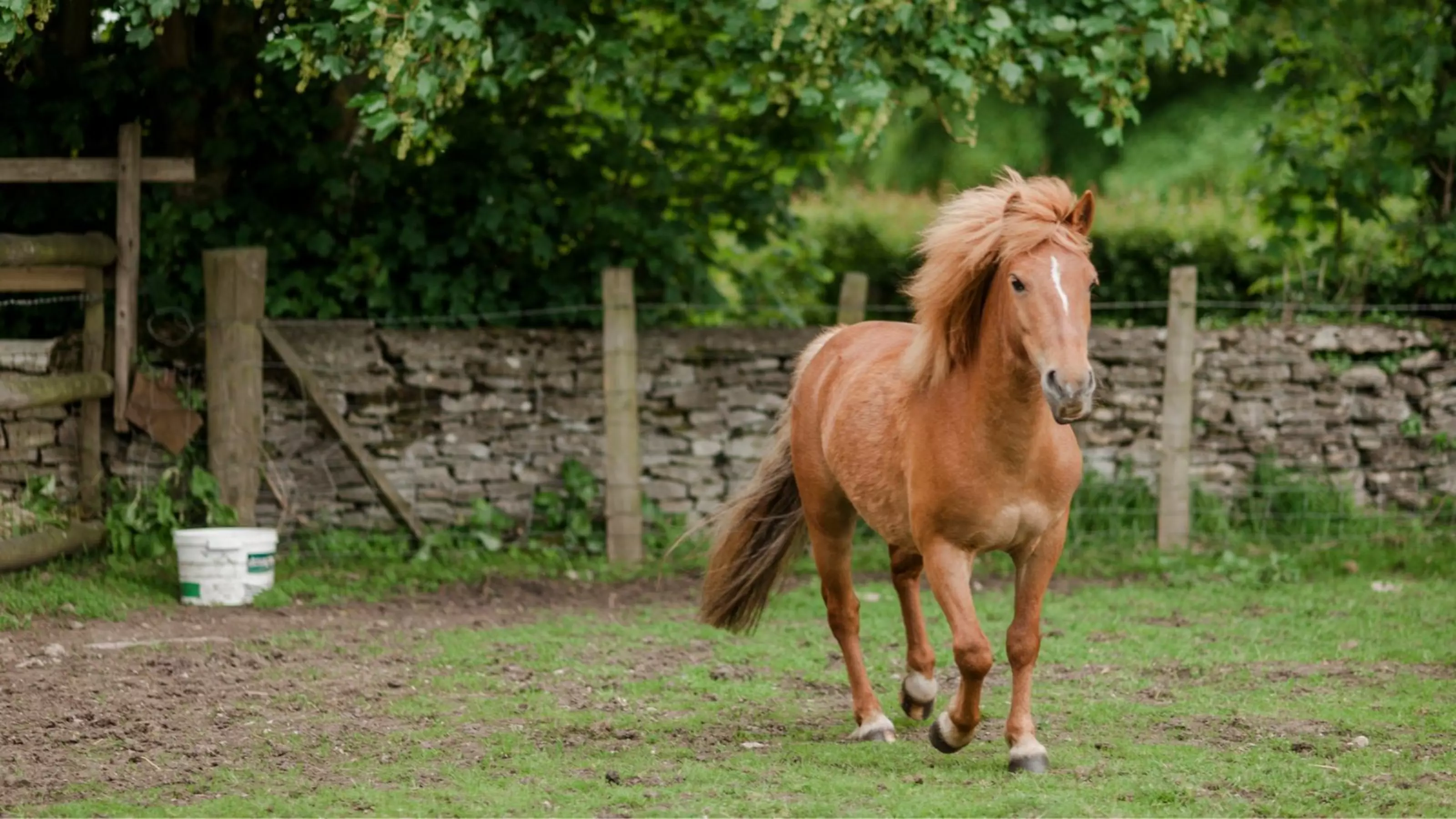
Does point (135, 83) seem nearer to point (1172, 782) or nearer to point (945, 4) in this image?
point (945, 4)

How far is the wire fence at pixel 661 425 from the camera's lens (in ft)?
28.5

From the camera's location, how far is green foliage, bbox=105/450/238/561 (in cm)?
823

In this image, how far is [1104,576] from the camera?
8.61 m

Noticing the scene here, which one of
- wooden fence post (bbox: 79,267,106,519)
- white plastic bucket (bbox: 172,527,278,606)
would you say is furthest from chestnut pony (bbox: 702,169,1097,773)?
wooden fence post (bbox: 79,267,106,519)

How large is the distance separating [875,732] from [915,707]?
0.35 metres

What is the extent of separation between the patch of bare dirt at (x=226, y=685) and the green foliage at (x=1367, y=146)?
502 centimetres

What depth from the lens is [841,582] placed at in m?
5.55

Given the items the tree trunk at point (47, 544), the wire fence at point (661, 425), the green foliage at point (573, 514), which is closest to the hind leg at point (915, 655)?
the green foliage at point (573, 514)

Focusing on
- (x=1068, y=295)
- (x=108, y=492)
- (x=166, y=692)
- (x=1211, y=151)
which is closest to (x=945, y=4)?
(x=1068, y=295)

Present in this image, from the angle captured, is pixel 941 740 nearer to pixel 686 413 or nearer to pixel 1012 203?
pixel 1012 203

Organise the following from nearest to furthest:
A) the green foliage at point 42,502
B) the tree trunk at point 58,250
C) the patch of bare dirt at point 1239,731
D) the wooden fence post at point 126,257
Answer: the patch of bare dirt at point 1239,731 → the tree trunk at point 58,250 → the green foliage at point 42,502 → the wooden fence post at point 126,257

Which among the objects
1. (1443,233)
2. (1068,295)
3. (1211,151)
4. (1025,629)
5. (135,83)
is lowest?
(1025,629)

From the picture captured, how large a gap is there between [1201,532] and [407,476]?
4.89m

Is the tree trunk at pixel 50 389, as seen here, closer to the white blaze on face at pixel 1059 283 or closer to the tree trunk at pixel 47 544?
the tree trunk at pixel 47 544
